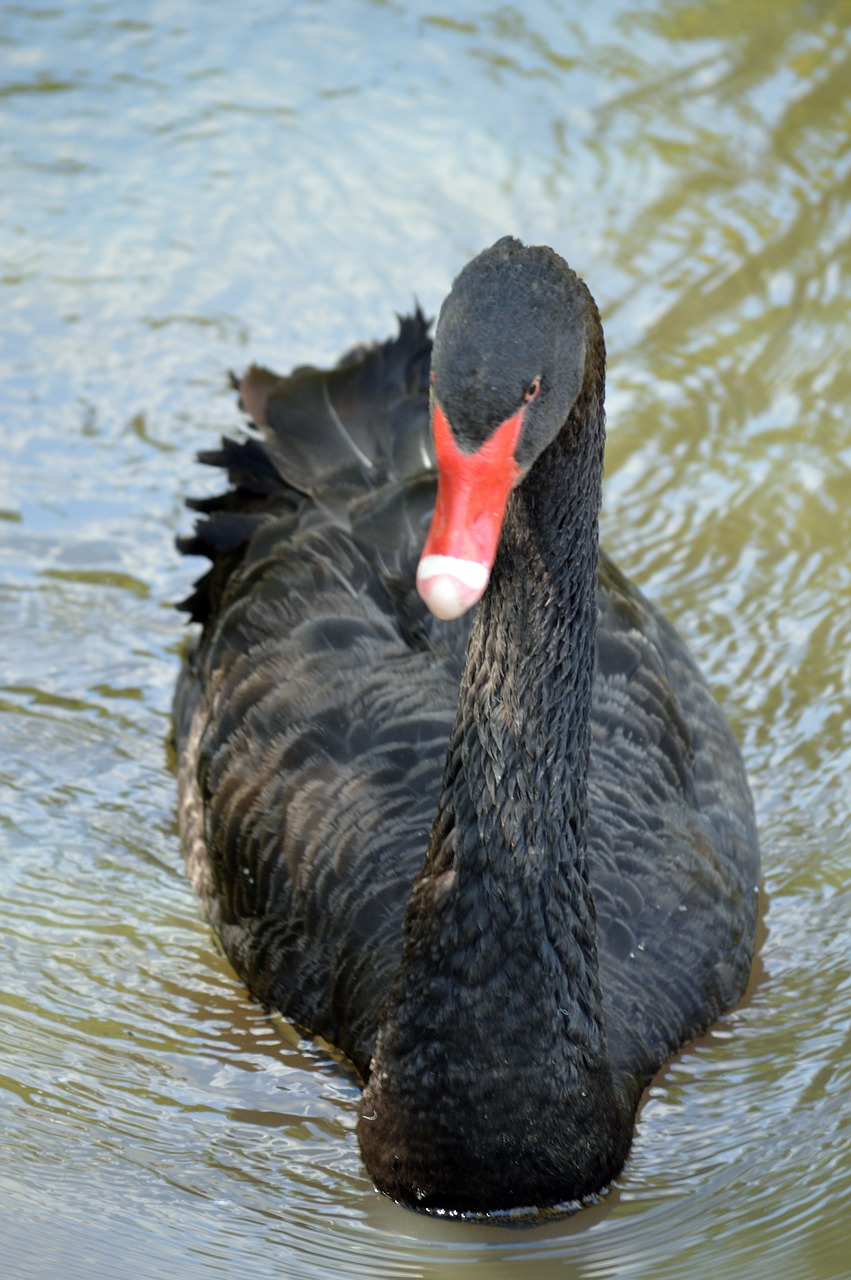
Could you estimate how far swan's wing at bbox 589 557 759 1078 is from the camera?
17.5 ft

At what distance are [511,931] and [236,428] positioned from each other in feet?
10.8

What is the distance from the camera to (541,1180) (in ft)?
15.3

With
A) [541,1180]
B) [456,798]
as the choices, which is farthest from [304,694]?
[541,1180]

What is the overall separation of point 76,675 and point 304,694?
1659mm

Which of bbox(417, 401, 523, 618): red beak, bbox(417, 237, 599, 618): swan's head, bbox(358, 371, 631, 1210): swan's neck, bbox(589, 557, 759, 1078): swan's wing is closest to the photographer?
bbox(417, 401, 523, 618): red beak

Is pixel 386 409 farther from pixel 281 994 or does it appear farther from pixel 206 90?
pixel 206 90

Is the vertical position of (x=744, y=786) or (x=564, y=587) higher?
(x=564, y=587)

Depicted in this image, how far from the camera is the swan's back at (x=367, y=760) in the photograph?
5363mm

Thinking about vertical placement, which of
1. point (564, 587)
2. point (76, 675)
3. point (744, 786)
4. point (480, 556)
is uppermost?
point (480, 556)

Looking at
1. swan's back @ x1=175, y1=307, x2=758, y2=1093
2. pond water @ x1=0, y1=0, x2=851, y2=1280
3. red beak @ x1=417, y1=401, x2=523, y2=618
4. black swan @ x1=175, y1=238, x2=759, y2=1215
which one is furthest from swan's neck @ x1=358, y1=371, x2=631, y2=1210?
red beak @ x1=417, y1=401, x2=523, y2=618

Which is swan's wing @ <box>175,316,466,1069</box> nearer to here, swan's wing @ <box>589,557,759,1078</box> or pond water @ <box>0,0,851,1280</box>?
pond water @ <box>0,0,851,1280</box>

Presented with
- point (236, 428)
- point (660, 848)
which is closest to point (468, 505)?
point (660, 848)

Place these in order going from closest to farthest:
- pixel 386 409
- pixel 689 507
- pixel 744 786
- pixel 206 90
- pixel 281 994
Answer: pixel 281 994 → pixel 744 786 → pixel 386 409 → pixel 689 507 → pixel 206 90

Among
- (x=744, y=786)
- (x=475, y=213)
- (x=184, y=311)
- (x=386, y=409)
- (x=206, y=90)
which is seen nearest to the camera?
(x=744, y=786)
